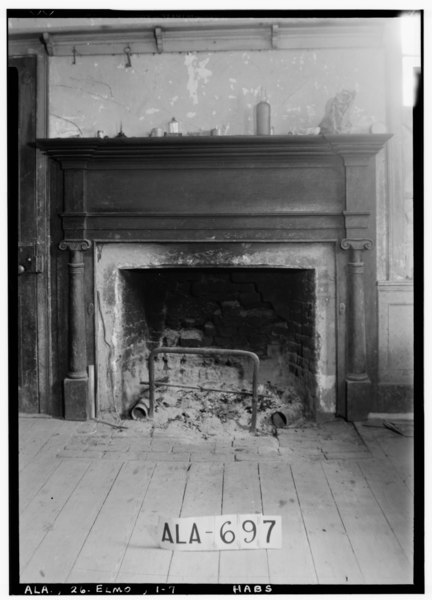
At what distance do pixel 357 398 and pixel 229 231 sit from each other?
1.29 meters

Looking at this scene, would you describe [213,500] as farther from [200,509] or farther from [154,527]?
[154,527]

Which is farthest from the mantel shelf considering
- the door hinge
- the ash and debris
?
the ash and debris

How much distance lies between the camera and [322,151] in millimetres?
2627

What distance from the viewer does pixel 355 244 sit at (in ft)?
8.82

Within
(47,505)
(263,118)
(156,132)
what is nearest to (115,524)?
(47,505)

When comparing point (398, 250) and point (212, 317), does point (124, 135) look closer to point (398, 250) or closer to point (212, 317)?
point (212, 317)

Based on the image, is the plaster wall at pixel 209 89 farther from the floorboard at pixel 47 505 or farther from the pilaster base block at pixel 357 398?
the floorboard at pixel 47 505

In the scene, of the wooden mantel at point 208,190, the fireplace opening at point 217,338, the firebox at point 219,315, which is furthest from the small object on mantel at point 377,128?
the fireplace opening at point 217,338

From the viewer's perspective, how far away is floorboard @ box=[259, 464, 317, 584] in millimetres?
1463

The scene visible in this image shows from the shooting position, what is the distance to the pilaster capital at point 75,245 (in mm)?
2770

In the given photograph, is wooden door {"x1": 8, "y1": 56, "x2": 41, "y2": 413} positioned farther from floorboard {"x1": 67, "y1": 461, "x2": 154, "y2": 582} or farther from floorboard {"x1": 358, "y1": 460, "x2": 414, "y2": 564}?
floorboard {"x1": 358, "y1": 460, "x2": 414, "y2": 564}

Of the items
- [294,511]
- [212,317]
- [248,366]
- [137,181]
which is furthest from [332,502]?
[137,181]

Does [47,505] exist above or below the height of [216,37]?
below

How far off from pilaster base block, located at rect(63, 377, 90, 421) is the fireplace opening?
255 millimetres
